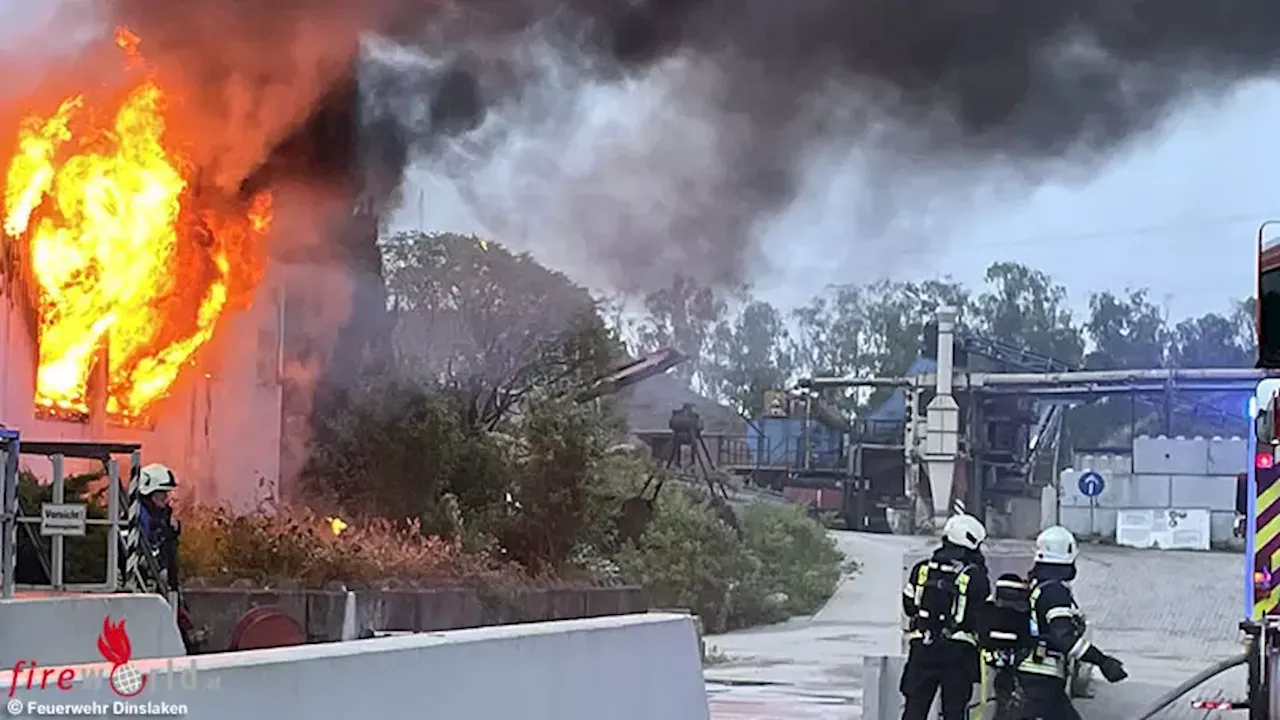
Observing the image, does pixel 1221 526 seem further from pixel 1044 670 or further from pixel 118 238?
pixel 118 238

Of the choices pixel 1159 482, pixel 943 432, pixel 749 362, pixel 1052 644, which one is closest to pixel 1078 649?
pixel 1052 644

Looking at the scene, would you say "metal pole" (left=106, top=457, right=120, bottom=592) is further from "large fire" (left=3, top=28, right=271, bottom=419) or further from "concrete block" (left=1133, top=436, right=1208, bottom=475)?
"concrete block" (left=1133, top=436, right=1208, bottom=475)

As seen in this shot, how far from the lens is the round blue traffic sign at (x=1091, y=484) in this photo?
1728 cm

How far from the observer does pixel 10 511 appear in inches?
390

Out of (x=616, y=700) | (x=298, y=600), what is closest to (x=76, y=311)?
(x=298, y=600)

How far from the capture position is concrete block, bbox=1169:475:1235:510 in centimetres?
1590

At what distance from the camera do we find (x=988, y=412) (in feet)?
59.9

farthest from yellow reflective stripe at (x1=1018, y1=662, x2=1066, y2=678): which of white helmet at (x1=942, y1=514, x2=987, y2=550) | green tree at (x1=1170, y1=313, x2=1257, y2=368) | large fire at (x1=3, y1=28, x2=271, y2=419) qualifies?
green tree at (x1=1170, y1=313, x2=1257, y2=368)

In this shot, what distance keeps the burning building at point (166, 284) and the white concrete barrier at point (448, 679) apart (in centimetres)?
795

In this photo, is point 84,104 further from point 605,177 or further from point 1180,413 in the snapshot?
point 1180,413

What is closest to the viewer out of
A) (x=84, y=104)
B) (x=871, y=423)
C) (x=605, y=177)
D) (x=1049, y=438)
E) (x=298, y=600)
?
(x=298, y=600)

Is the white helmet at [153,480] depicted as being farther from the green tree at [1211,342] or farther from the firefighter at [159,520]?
the green tree at [1211,342]

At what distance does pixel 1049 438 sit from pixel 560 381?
5.95m

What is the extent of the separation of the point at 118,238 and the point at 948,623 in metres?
9.51
